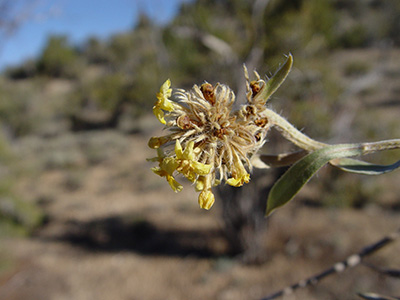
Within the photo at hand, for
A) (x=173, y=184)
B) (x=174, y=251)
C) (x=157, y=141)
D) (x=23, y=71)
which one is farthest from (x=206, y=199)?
(x=23, y=71)

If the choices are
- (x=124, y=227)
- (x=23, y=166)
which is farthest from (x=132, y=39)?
(x=124, y=227)

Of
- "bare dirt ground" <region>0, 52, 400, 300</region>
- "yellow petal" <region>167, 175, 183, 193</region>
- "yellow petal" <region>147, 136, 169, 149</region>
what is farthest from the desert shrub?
"yellow petal" <region>167, 175, 183, 193</region>

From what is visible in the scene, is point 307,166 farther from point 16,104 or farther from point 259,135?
point 16,104

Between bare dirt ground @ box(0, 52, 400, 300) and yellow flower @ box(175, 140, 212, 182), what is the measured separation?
15.3 feet

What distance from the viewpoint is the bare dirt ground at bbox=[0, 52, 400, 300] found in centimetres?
537

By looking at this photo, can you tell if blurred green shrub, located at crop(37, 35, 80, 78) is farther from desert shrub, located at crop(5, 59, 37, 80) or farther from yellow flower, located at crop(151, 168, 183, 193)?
yellow flower, located at crop(151, 168, 183, 193)

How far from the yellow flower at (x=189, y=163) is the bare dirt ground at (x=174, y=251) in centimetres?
465

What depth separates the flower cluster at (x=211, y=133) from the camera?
875 millimetres

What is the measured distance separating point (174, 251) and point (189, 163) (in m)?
6.37

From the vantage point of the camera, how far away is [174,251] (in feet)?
22.1

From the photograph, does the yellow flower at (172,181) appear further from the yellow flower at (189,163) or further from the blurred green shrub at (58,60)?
the blurred green shrub at (58,60)

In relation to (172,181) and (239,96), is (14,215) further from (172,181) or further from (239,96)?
(172,181)

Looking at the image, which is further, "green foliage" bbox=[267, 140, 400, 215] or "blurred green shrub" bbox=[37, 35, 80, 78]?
"blurred green shrub" bbox=[37, 35, 80, 78]

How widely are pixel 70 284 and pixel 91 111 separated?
16.5m
